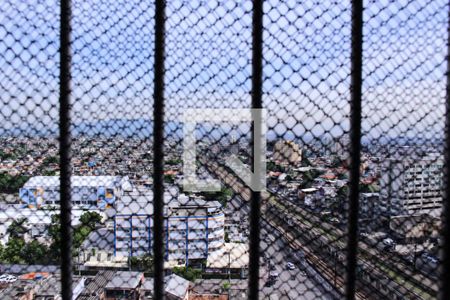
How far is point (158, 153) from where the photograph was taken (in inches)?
42.1

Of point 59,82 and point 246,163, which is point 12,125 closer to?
point 59,82

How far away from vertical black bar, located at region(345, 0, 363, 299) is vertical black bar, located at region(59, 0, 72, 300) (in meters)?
0.86

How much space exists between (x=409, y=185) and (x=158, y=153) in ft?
2.73

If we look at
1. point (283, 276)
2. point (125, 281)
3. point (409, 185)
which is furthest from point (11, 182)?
point (409, 185)

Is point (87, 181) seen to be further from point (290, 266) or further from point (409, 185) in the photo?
point (409, 185)

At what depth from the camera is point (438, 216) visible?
1.10 metres

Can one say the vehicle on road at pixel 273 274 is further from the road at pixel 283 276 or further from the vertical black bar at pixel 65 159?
the vertical black bar at pixel 65 159

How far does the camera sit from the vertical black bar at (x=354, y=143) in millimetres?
1035

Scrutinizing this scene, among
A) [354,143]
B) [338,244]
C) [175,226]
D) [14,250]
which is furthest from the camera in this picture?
[14,250]

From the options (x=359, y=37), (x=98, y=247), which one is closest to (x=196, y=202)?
(x=98, y=247)

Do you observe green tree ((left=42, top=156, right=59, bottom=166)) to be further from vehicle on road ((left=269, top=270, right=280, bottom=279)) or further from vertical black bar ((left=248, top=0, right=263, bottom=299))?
vehicle on road ((left=269, top=270, right=280, bottom=279))

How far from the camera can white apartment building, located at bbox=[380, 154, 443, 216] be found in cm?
114

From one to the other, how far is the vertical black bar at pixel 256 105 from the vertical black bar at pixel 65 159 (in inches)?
22.2

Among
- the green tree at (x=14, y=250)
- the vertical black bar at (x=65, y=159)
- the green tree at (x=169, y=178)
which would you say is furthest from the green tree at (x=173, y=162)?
the green tree at (x=14, y=250)
